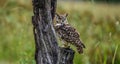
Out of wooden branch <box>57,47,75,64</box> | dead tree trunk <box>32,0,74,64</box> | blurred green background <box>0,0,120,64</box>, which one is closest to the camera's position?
dead tree trunk <box>32,0,74,64</box>

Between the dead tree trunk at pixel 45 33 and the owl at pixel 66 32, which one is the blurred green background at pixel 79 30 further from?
the dead tree trunk at pixel 45 33

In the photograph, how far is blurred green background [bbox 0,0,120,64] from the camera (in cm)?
429

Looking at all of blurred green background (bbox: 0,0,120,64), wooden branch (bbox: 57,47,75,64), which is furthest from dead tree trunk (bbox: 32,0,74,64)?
blurred green background (bbox: 0,0,120,64)

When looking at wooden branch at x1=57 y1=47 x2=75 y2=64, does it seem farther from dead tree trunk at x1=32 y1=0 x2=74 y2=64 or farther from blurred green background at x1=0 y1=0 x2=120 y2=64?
blurred green background at x1=0 y1=0 x2=120 y2=64

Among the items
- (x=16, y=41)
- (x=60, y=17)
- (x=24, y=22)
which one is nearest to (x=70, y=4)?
(x=24, y=22)

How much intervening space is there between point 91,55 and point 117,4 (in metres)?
2.74

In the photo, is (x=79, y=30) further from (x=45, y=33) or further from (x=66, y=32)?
(x=45, y=33)

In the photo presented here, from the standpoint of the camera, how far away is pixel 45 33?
8.73 ft

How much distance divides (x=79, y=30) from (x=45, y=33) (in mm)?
2538

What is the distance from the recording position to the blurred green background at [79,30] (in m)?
4.29

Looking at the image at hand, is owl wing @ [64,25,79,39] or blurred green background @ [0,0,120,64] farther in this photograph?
blurred green background @ [0,0,120,64]

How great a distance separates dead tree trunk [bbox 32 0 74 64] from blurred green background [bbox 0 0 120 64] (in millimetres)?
853

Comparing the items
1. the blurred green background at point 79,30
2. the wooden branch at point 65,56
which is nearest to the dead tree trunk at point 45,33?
the wooden branch at point 65,56

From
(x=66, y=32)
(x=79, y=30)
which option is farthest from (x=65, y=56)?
(x=79, y=30)
